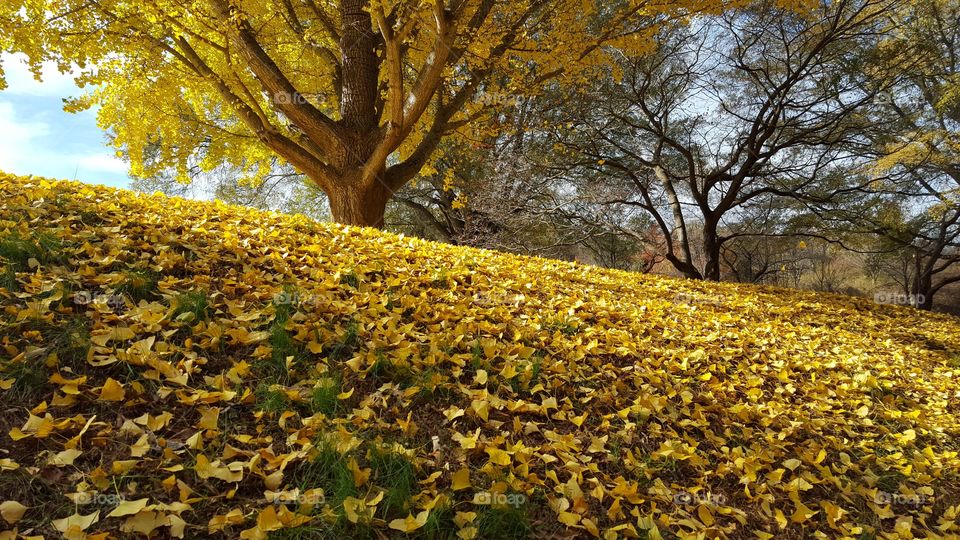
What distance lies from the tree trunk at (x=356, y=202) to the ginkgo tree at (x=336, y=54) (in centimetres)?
2

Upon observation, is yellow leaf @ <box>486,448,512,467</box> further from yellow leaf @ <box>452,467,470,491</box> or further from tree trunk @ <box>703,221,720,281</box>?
tree trunk @ <box>703,221,720,281</box>

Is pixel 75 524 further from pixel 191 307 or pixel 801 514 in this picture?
pixel 801 514

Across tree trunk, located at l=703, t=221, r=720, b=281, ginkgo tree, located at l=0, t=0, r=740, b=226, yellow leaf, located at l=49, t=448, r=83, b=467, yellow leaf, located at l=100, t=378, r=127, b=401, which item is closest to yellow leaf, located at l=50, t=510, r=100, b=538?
yellow leaf, located at l=49, t=448, r=83, b=467

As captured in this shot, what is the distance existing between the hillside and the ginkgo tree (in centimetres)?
291

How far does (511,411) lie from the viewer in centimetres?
256

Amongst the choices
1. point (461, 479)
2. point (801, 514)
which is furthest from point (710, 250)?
point (461, 479)

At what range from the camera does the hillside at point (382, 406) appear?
5.73 feet

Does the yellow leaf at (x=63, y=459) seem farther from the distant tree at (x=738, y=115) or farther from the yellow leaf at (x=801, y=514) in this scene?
the distant tree at (x=738, y=115)

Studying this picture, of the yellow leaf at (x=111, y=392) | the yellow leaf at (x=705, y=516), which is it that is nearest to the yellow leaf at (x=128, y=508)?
the yellow leaf at (x=111, y=392)

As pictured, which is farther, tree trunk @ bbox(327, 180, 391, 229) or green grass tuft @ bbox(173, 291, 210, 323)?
tree trunk @ bbox(327, 180, 391, 229)

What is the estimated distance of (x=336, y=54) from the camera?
9281mm

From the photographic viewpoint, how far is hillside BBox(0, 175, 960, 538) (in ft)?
5.73

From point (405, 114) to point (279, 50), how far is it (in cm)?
430

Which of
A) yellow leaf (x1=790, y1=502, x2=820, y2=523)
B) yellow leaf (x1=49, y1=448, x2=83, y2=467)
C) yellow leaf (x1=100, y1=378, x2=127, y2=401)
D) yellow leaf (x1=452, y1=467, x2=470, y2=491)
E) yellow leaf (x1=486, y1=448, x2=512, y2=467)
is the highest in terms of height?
yellow leaf (x1=100, y1=378, x2=127, y2=401)
